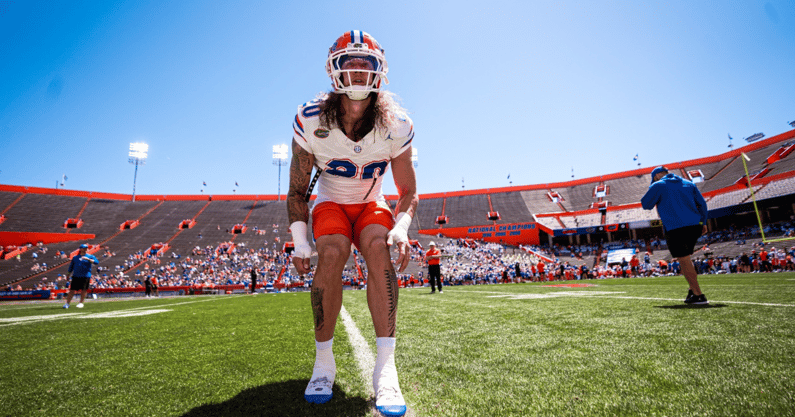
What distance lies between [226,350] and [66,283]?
34692 millimetres

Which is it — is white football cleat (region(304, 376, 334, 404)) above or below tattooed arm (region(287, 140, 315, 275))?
below

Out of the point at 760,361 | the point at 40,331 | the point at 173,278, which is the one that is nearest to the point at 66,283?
the point at 173,278

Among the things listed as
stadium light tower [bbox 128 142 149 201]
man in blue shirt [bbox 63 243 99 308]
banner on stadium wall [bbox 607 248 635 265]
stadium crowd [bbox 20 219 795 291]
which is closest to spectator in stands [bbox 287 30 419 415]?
man in blue shirt [bbox 63 243 99 308]

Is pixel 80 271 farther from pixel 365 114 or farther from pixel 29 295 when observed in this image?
pixel 29 295

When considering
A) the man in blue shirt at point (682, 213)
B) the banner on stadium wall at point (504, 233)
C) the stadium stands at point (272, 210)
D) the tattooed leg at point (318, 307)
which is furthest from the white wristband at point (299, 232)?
the banner on stadium wall at point (504, 233)

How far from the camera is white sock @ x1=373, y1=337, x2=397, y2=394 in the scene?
1970 mm


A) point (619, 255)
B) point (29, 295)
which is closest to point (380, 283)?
point (29, 295)

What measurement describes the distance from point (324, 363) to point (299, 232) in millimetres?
933

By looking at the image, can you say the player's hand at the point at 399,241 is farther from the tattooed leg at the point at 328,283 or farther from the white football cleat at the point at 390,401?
the white football cleat at the point at 390,401

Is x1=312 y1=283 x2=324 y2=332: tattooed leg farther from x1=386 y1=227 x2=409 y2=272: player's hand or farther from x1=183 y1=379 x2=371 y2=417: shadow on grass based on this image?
x1=386 y1=227 x2=409 y2=272: player's hand

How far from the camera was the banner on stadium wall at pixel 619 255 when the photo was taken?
103 ft

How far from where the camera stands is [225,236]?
133ft

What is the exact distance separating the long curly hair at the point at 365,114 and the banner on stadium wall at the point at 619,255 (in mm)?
34438

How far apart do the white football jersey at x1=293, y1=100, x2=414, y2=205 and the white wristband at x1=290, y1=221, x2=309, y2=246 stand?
222 mm
